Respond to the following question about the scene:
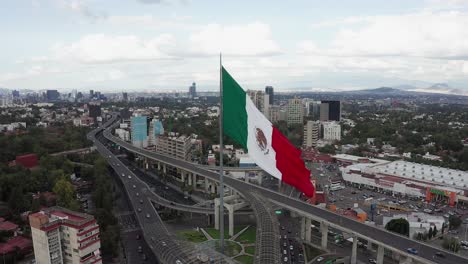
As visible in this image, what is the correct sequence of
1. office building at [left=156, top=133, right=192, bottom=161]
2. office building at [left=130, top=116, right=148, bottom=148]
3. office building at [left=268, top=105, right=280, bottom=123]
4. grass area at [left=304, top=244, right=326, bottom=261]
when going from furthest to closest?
office building at [left=268, top=105, right=280, bottom=123] < office building at [left=130, top=116, right=148, bottom=148] < office building at [left=156, top=133, right=192, bottom=161] < grass area at [left=304, top=244, right=326, bottom=261]

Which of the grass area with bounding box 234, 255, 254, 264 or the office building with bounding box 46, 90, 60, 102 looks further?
the office building with bounding box 46, 90, 60, 102

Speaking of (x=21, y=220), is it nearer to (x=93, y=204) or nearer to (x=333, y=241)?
(x=93, y=204)

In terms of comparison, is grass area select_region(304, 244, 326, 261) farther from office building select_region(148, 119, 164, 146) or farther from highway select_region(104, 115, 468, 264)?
office building select_region(148, 119, 164, 146)

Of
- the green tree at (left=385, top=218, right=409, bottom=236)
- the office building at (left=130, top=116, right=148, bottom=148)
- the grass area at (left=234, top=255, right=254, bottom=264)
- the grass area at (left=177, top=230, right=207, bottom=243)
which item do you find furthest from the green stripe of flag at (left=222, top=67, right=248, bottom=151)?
the office building at (left=130, top=116, right=148, bottom=148)

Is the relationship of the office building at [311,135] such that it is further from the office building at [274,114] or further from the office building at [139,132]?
the office building at [139,132]

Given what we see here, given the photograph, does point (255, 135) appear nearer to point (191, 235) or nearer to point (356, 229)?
point (356, 229)

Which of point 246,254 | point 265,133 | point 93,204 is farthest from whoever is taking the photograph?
→ point 93,204

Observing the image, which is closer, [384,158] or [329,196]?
[329,196]

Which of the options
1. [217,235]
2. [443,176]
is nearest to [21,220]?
[217,235]
